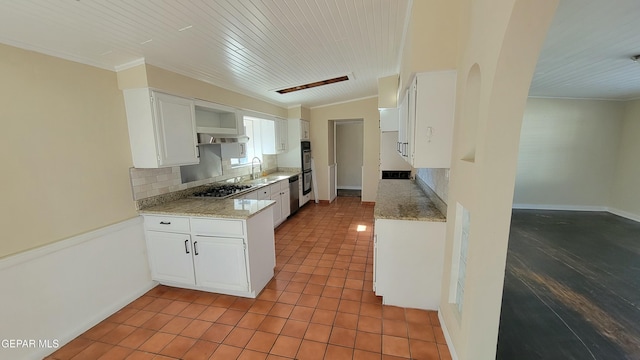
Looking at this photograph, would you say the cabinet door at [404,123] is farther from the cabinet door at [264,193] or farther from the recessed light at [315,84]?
the cabinet door at [264,193]

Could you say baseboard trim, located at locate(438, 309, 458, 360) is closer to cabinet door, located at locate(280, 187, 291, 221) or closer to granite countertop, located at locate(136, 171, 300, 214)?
granite countertop, located at locate(136, 171, 300, 214)

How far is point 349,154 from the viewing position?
8445mm

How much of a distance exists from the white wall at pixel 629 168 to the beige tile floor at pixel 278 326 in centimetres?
603

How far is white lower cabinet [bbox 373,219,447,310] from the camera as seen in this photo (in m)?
2.24

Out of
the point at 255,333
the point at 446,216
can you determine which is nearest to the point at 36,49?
the point at 255,333

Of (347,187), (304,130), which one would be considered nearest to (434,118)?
(304,130)

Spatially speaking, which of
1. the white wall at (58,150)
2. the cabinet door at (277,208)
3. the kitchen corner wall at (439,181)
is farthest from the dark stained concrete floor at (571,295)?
the white wall at (58,150)

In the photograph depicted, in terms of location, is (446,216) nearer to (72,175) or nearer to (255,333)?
(255,333)

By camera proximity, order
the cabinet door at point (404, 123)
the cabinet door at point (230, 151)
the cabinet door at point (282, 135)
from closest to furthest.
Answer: the cabinet door at point (404, 123), the cabinet door at point (230, 151), the cabinet door at point (282, 135)

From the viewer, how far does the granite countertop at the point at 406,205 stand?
7.48 feet

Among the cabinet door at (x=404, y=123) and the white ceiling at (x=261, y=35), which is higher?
the white ceiling at (x=261, y=35)

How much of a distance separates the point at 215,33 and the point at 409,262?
266 centimetres

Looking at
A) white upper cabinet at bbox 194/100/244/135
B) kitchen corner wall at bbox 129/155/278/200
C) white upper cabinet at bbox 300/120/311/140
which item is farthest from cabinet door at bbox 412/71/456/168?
white upper cabinet at bbox 300/120/311/140

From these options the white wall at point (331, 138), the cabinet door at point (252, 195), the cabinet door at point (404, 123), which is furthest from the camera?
the white wall at point (331, 138)
